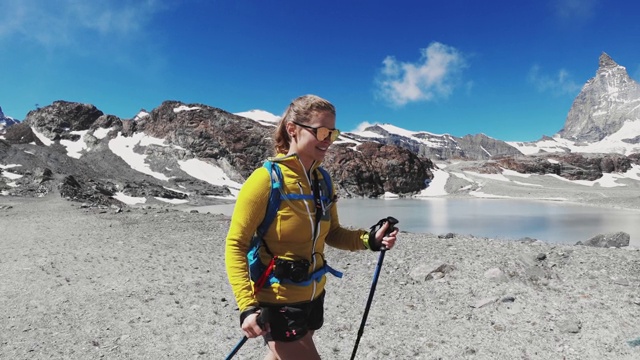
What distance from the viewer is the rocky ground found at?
235 inches

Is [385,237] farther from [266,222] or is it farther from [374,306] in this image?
[374,306]

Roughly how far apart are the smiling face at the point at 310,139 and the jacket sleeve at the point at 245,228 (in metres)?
0.35

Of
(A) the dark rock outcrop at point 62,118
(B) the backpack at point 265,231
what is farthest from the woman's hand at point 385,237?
(A) the dark rock outcrop at point 62,118

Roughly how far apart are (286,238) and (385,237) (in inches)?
39.3

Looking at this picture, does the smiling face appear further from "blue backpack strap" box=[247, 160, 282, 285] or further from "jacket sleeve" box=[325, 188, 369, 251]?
"jacket sleeve" box=[325, 188, 369, 251]

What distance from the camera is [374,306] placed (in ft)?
25.4

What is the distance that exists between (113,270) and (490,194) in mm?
89113

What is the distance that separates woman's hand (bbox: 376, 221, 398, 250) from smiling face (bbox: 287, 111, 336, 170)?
93cm

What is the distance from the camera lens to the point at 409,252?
12.0 metres

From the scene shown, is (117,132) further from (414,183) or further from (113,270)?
(113,270)

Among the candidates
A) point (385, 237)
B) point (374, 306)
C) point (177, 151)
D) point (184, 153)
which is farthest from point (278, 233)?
point (177, 151)

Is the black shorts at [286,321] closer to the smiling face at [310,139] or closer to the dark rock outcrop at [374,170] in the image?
the smiling face at [310,139]

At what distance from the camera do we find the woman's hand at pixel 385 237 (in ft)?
11.1

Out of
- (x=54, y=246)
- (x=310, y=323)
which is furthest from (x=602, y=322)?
(x=54, y=246)
